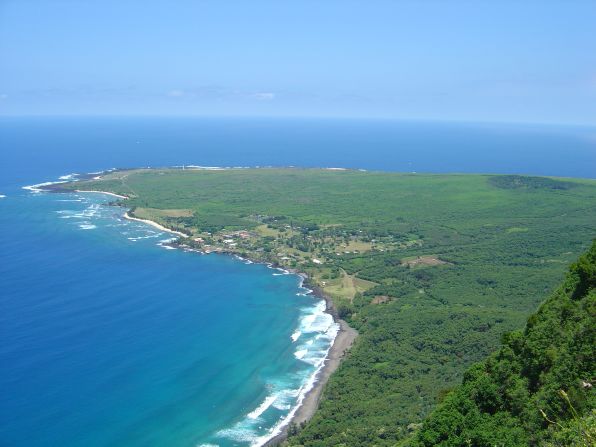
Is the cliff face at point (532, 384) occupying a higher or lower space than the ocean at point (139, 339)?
higher

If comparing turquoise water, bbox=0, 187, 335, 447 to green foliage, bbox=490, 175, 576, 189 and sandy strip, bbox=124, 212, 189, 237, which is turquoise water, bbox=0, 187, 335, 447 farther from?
green foliage, bbox=490, 175, 576, 189

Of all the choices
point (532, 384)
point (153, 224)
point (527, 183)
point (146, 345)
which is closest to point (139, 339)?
point (146, 345)

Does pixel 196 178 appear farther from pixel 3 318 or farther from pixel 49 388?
pixel 49 388

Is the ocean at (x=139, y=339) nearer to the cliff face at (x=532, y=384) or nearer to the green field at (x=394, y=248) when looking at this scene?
the green field at (x=394, y=248)

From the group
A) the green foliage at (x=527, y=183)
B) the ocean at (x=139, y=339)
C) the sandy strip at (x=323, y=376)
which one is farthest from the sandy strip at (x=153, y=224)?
the green foliage at (x=527, y=183)

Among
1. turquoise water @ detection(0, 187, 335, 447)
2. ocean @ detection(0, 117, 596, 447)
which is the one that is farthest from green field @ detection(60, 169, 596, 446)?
ocean @ detection(0, 117, 596, 447)
